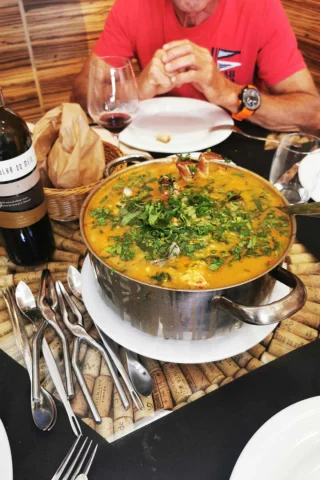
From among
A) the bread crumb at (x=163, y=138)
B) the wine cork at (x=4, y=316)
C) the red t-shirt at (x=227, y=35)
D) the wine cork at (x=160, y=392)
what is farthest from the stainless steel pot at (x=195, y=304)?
the red t-shirt at (x=227, y=35)

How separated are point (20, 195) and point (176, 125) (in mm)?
1028

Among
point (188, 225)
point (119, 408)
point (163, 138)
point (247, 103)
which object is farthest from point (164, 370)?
point (247, 103)

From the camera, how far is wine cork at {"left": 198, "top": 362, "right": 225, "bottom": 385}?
0.98 meters

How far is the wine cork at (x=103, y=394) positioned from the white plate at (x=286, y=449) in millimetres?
Answer: 323

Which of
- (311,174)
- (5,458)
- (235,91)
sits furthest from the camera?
(235,91)

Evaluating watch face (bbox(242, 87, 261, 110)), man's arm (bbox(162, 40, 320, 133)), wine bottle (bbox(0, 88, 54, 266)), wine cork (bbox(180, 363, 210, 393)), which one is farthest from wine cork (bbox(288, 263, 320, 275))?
watch face (bbox(242, 87, 261, 110))

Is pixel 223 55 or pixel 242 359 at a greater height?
pixel 223 55

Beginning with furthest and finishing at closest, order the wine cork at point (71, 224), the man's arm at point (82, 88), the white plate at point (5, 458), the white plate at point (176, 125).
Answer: the man's arm at point (82, 88), the white plate at point (176, 125), the wine cork at point (71, 224), the white plate at point (5, 458)

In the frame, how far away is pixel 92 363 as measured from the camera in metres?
1.01

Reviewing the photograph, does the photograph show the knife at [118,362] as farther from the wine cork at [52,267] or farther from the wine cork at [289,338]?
the wine cork at [289,338]

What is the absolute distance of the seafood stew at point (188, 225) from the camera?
1010 mm

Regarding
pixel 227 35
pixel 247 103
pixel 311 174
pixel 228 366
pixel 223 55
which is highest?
pixel 227 35

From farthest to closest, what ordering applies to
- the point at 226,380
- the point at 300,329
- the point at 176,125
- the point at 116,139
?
the point at 176,125, the point at 116,139, the point at 300,329, the point at 226,380

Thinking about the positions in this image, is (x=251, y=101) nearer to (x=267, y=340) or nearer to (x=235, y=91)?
(x=235, y=91)
